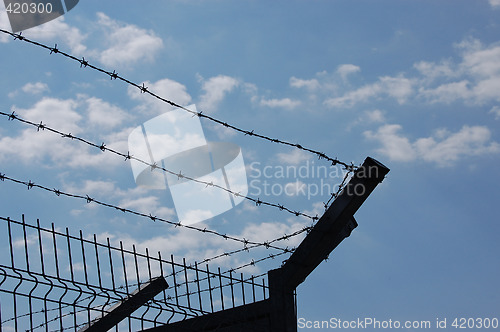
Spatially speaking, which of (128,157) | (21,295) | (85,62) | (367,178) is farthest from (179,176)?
(21,295)

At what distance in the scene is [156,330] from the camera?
779cm

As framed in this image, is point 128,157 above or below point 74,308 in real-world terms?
above

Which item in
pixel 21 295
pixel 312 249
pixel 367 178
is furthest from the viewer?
pixel 312 249

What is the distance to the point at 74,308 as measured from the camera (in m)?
4.83

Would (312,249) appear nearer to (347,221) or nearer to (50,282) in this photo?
(347,221)

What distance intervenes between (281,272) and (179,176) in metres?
1.59

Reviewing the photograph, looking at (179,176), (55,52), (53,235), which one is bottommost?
(53,235)

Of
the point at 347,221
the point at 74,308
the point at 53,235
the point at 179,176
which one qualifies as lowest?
the point at 74,308

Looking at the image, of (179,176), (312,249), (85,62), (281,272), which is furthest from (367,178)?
(85,62)

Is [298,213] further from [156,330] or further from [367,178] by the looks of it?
[156,330]

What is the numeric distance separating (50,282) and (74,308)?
11.0 inches

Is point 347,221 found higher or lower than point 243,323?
higher

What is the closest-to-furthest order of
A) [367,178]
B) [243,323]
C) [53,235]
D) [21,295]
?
[21,295], [53,235], [367,178], [243,323]

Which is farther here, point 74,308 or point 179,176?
point 179,176
